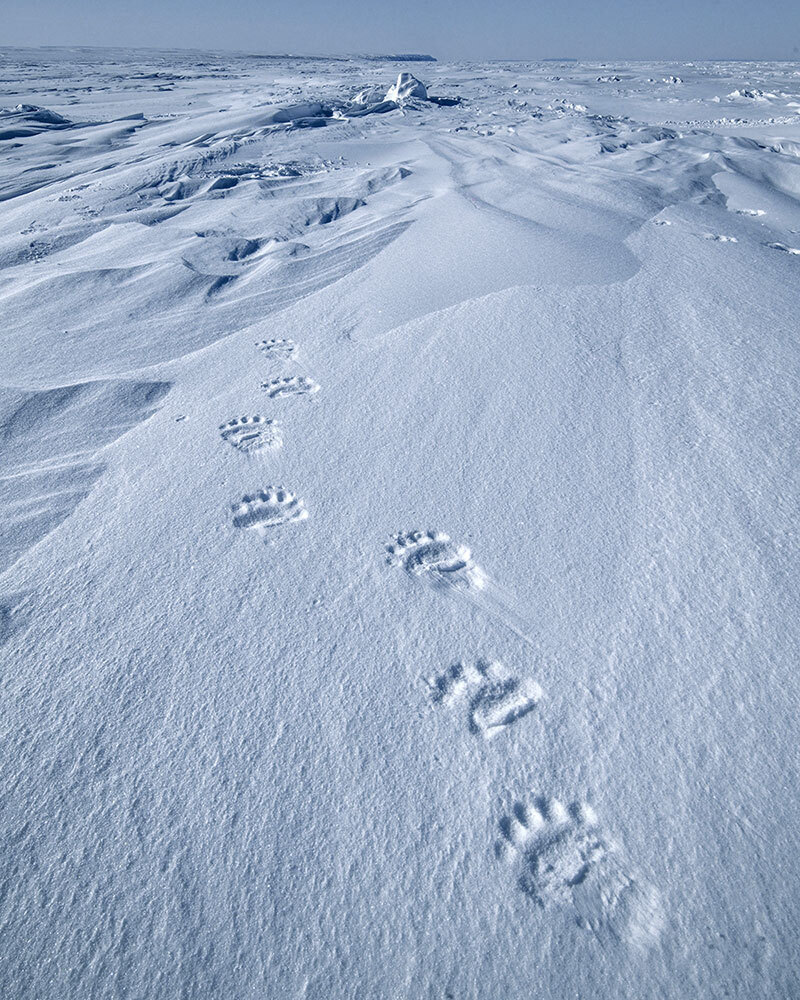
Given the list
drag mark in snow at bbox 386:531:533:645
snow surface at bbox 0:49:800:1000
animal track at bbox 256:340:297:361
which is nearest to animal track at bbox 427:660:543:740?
snow surface at bbox 0:49:800:1000

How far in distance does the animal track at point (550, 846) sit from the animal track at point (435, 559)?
513mm

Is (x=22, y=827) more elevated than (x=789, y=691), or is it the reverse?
(x=789, y=691)

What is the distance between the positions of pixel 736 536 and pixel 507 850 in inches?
38.3

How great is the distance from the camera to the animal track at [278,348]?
91.2 inches

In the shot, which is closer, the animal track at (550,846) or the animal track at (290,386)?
the animal track at (550,846)

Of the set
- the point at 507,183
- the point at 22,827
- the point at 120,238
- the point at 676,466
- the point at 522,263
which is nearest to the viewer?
the point at 22,827

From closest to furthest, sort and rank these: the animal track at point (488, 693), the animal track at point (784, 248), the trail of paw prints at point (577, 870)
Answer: the trail of paw prints at point (577, 870), the animal track at point (488, 693), the animal track at point (784, 248)

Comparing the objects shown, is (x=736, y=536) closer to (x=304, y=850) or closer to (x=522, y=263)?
(x=304, y=850)

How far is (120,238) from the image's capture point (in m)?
3.42

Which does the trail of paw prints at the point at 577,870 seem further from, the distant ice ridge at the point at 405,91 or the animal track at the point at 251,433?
the distant ice ridge at the point at 405,91

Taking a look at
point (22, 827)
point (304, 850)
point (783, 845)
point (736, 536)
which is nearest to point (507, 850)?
point (304, 850)

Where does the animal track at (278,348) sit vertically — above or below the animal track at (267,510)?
above

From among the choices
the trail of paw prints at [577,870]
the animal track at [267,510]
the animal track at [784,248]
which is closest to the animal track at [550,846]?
the trail of paw prints at [577,870]

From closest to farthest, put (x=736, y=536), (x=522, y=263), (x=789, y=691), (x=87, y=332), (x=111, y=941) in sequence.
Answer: (x=111, y=941), (x=789, y=691), (x=736, y=536), (x=87, y=332), (x=522, y=263)
